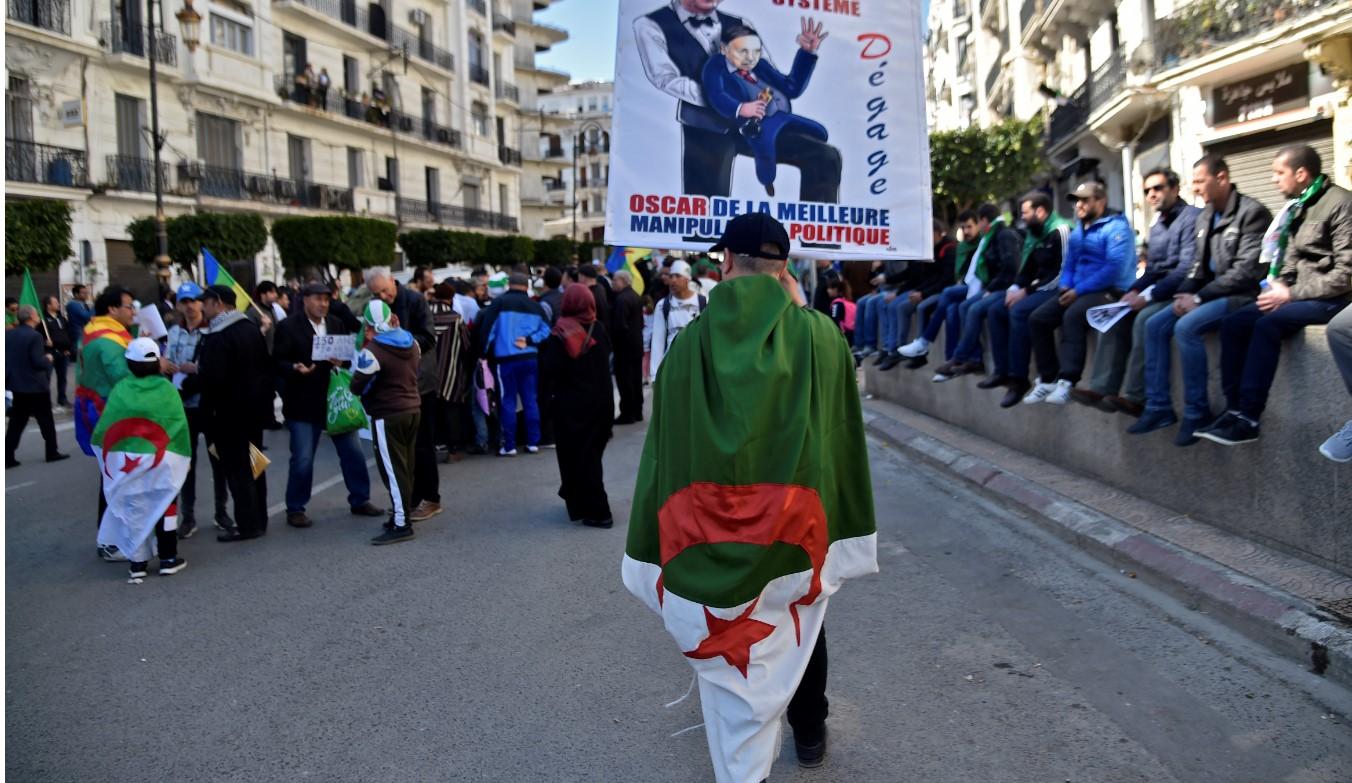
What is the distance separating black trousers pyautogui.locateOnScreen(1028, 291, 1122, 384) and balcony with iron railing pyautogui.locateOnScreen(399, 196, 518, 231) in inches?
1592

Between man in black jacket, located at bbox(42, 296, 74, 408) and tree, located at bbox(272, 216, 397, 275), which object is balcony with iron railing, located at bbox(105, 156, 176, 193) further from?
man in black jacket, located at bbox(42, 296, 74, 408)

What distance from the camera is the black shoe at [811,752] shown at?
11.7 ft

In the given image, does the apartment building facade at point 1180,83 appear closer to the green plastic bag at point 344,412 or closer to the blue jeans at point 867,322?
the blue jeans at point 867,322

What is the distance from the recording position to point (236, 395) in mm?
7250

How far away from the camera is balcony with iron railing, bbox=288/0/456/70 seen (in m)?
40.8

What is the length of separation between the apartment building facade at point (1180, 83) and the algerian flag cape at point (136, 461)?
9.16 meters

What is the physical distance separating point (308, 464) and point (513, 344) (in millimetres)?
2972

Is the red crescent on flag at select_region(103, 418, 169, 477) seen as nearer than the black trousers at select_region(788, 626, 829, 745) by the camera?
No

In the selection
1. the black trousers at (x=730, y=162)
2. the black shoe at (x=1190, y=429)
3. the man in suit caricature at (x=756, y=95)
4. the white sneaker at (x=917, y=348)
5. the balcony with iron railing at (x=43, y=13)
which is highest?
the balcony with iron railing at (x=43, y=13)

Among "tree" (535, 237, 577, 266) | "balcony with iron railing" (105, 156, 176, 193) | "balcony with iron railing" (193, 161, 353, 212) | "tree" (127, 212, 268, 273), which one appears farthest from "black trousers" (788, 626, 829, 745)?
"tree" (535, 237, 577, 266)

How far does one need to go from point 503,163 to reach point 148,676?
5441cm

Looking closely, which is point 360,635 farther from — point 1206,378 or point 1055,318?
point 1055,318

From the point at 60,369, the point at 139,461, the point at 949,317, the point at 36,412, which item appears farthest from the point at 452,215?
the point at 139,461

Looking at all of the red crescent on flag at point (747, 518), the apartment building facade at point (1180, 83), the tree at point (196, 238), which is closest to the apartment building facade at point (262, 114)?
the tree at point (196, 238)
